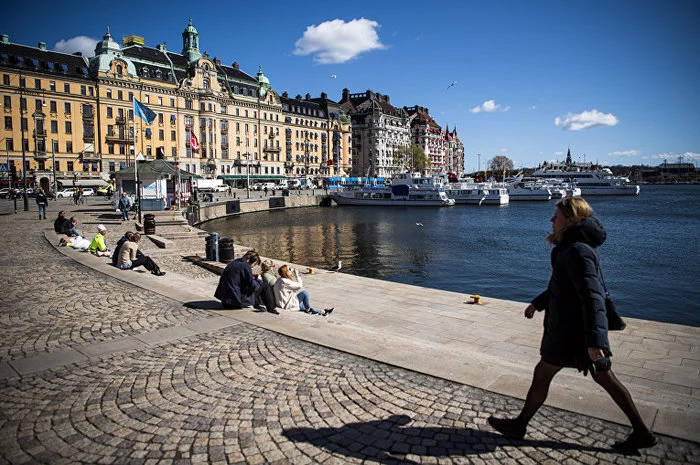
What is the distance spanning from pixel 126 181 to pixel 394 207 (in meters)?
48.7

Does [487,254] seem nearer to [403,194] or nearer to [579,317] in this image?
[579,317]

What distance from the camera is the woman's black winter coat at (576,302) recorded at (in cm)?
408

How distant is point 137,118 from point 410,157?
3306 inches

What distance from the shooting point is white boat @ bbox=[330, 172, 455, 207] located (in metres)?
77.1

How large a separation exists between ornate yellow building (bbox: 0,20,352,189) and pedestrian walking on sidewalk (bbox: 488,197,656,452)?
43961 mm

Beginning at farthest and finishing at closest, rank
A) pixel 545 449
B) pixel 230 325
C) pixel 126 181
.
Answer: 1. pixel 126 181
2. pixel 230 325
3. pixel 545 449

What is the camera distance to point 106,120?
76000 millimetres

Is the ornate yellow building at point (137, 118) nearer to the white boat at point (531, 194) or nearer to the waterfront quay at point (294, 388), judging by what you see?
the waterfront quay at point (294, 388)

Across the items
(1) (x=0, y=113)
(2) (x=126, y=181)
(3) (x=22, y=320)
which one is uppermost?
(1) (x=0, y=113)

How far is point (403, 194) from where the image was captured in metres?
78.9

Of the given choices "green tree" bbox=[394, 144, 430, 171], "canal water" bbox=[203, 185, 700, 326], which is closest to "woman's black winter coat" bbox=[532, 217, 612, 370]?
"canal water" bbox=[203, 185, 700, 326]

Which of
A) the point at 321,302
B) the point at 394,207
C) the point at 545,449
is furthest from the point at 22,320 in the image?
the point at 394,207

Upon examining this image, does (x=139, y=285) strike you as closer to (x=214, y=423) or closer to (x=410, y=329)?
(x=410, y=329)

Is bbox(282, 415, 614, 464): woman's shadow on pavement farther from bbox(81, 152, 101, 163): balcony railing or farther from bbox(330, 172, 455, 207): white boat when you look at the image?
bbox(81, 152, 101, 163): balcony railing
